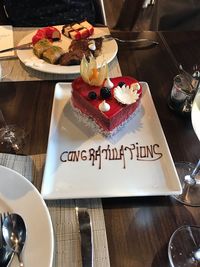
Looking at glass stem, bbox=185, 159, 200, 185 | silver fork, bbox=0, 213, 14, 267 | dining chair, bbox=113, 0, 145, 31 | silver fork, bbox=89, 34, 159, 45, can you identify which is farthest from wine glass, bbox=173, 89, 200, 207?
dining chair, bbox=113, 0, 145, 31

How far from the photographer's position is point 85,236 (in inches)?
18.8

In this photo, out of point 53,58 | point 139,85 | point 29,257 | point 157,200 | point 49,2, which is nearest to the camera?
point 29,257

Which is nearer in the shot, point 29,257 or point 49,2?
point 29,257

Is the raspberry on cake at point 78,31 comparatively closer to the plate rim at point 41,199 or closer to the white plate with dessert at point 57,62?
the white plate with dessert at point 57,62

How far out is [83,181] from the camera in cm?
57

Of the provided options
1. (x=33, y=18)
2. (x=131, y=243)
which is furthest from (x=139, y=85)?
(x=33, y=18)

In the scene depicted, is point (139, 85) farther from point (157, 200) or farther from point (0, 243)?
point (0, 243)

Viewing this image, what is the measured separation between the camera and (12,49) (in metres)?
0.93

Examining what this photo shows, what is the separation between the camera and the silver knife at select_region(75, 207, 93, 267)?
449 millimetres

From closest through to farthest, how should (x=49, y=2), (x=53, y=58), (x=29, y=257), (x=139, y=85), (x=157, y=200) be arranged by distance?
1. (x=29, y=257)
2. (x=157, y=200)
3. (x=139, y=85)
4. (x=53, y=58)
5. (x=49, y=2)

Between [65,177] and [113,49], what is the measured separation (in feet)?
1.75

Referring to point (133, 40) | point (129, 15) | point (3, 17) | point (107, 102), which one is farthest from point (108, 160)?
point (129, 15)

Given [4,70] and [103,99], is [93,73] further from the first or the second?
[4,70]

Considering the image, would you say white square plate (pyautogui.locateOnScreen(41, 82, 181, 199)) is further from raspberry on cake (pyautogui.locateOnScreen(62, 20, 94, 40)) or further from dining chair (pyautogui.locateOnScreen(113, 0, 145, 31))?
dining chair (pyautogui.locateOnScreen(113, 0, 145, 31))
